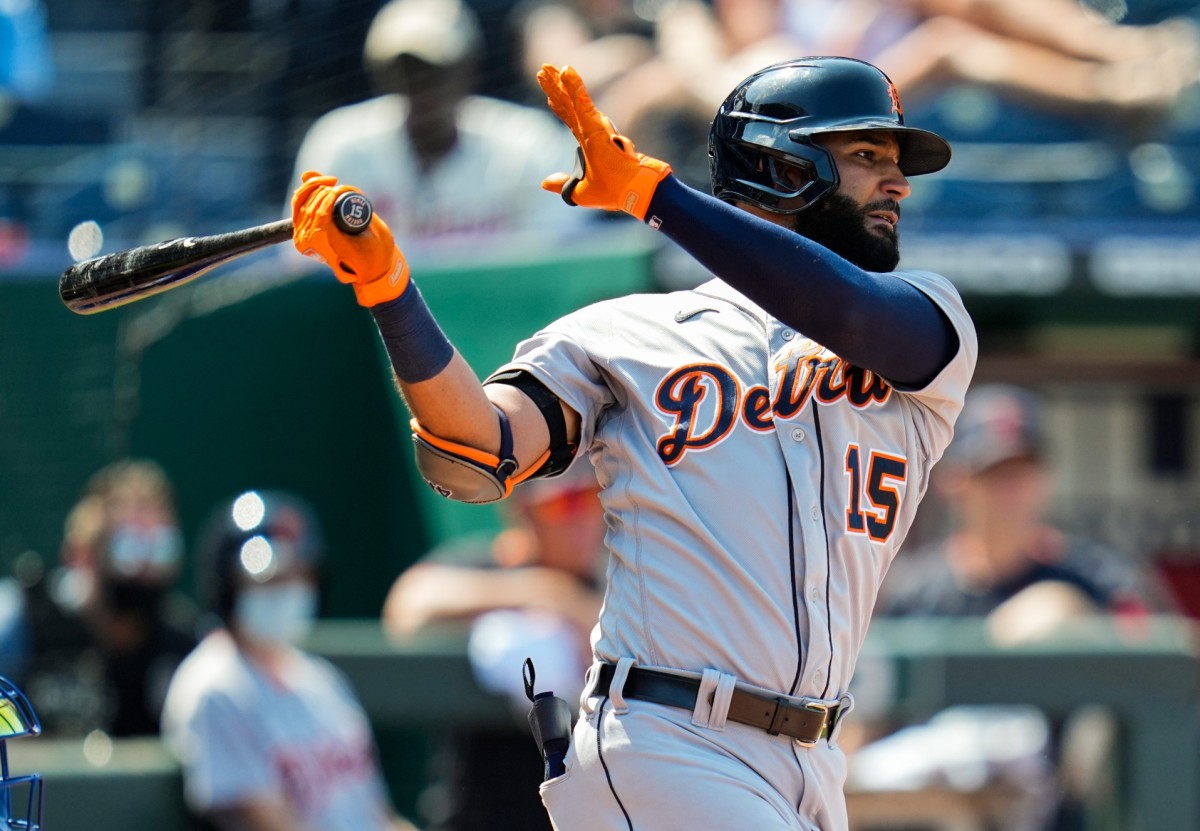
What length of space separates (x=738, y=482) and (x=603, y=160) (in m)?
0.48

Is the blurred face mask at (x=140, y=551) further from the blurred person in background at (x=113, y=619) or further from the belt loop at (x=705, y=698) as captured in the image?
the belt loop at (x=705, y=698)

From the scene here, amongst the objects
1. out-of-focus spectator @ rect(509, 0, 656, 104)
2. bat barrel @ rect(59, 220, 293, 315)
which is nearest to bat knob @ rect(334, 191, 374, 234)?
bat barrel @ rect(59, 220, 293, 315)

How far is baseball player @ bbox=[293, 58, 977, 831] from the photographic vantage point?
237cm

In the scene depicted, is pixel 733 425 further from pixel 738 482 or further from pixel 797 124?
pixel 797 124

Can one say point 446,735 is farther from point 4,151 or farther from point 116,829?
point 4,151

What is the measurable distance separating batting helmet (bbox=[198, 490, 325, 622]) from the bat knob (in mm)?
2996

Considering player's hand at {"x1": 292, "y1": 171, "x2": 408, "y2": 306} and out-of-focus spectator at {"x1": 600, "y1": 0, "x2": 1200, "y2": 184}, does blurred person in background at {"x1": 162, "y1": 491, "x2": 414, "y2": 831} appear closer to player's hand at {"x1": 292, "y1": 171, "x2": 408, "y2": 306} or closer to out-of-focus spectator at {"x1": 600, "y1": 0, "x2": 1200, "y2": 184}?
out-of-focus spectator at {"x1": 600, "y1": 0, "x2": 1200, "y2": 184}

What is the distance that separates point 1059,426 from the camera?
7.97 m

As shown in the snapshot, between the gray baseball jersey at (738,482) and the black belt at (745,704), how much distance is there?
0.8 inches

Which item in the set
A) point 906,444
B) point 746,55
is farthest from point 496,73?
point 906,444

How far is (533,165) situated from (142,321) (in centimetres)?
156

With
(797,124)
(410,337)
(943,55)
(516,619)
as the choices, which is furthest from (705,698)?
(943,55)

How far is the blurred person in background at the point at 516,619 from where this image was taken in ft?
16.1

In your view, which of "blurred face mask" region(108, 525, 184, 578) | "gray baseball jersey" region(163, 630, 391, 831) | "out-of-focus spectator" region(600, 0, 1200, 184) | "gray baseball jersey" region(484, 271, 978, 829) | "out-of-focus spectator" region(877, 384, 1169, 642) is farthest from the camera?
"out-of-focus spectator" region(600, 0, 1200, 184)
